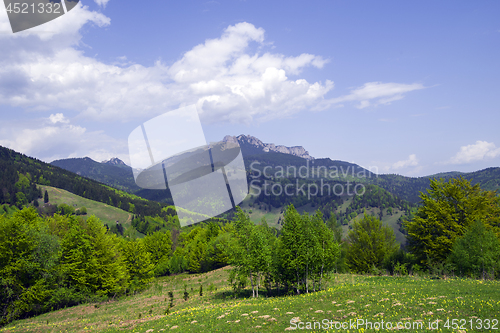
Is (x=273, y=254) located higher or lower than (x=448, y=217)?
lower

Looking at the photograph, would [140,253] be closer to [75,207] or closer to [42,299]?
[42,299]

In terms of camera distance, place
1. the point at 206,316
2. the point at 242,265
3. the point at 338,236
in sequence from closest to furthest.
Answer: the point at 206,316
the point at 242,265
the point at 338,236

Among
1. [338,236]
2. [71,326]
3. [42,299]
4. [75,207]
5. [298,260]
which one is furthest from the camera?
[75,207]

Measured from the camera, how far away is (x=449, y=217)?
44.5 m

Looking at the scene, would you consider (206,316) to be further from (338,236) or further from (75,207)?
(75,207)

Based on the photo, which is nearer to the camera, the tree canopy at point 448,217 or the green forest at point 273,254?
the green forest at point 273,254

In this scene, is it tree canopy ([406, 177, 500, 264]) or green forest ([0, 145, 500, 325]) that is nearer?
green forest ([0, 145, 500, 325])

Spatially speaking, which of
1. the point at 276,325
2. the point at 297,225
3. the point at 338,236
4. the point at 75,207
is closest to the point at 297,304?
the point at 276,325

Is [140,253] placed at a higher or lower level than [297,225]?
lower

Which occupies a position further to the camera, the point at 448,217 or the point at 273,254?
the point at 448,217

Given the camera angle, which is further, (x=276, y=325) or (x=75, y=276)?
(x=75, y=276)

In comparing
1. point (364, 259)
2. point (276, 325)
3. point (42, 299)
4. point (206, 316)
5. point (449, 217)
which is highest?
point (449, 217)

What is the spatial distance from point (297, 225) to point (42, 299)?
43.2 m

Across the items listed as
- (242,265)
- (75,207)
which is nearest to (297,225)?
(242,265)
